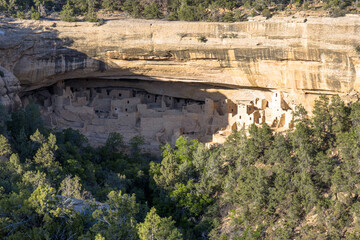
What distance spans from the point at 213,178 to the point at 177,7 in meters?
11.5

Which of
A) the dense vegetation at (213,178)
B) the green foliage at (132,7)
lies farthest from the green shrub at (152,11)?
the dense vegetation at (213,178)

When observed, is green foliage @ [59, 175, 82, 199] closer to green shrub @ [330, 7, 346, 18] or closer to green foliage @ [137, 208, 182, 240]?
green foliage @ [137, 208, 182, 240]

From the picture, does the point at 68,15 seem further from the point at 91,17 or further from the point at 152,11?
the point at 152,11

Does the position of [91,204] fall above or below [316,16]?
below

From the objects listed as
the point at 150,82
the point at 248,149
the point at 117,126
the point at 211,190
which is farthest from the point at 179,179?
the point at 150,82

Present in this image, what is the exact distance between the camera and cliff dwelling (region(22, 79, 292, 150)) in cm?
2261

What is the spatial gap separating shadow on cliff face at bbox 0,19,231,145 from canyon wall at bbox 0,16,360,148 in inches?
1.6

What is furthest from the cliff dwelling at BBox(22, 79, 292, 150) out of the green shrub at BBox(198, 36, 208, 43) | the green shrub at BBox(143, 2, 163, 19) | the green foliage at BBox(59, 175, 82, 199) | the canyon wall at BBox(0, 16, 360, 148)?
the green foliage at BBox(59, 175, 82, 199)

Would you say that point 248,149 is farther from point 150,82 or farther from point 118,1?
point 118,1

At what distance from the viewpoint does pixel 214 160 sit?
2045 cm

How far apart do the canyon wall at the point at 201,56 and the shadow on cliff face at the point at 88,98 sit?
0.13ft

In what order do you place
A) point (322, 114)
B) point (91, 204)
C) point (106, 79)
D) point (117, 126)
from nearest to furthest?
1. point (91, 204)
2. point (322, 114)
3. point (117, 126)
4. point (106, 79)

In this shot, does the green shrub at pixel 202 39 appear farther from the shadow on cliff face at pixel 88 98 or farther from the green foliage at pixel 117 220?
the green foliage at pixel 117 220

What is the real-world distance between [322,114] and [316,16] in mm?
3595
